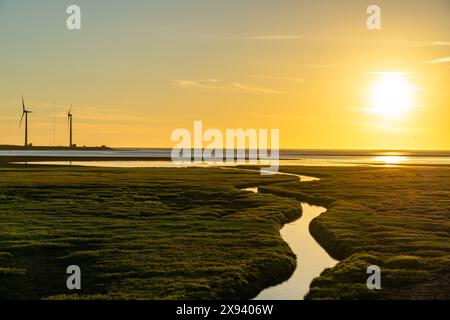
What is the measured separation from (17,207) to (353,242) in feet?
96.7

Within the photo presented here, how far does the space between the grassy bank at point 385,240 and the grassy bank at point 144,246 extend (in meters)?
3.34

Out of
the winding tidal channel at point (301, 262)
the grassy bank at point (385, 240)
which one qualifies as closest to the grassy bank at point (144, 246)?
the winding tidal channel at point (301, 262)

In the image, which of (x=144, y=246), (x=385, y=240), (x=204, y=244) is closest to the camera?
(x=144, y=246)

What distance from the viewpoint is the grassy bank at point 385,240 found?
26.3 m

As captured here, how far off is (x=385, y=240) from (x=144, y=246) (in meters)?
14.5

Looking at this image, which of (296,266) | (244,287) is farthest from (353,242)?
(244,287)

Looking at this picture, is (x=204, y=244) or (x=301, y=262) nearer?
(x=301, y=262)

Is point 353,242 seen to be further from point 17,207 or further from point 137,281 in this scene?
point 17,207

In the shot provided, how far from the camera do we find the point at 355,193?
67062 mm

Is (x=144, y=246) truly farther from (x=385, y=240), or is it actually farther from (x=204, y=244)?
(x=385, y=240)

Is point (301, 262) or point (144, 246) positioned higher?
point (144, 246)

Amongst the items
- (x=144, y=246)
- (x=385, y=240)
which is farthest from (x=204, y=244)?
(x=385, y=240)

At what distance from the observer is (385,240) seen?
120ft

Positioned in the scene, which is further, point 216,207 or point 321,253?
point 216,207
